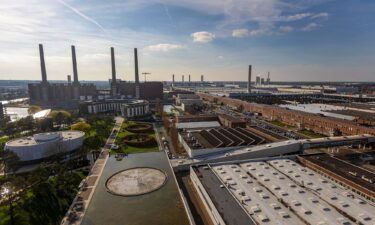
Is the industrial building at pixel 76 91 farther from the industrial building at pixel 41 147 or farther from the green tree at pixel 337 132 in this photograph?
the green tree at pixel 337 132

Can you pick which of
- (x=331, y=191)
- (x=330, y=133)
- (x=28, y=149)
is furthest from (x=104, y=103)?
(x=331, y=191)

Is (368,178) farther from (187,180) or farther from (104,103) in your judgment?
(104,103)

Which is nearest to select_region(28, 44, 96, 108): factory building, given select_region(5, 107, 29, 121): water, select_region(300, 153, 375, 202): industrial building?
select_region(5, 107, 29, 121): water

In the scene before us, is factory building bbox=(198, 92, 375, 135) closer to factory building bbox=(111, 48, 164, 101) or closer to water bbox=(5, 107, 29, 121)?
factory building bbox=(111, 48, 164, 101)

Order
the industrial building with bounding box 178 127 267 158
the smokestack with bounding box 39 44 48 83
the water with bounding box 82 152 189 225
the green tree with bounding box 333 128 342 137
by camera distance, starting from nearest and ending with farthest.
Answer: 1. the water with bounding box 82 152 189 225
2. the industrial building with bounding box 178 127 267 158
3. the green tree with bounding box 333 128 342 137
4. the smokestack with bounding box 39 44 48 83

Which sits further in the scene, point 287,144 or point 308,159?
point 287,144

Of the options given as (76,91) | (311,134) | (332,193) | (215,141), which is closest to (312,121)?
(311,134)

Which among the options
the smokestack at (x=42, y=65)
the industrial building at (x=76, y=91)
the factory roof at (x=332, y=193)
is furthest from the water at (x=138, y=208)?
the smokestack at (x=42, y=65)
